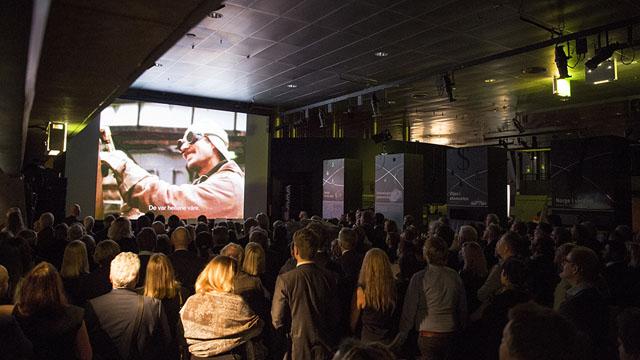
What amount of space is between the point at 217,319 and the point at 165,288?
25.2 inches

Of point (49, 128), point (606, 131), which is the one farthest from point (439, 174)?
point (49, 128)

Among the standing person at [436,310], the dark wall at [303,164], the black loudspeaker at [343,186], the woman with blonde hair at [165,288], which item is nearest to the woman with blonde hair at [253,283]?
the woman with blonde hair at [165,288]

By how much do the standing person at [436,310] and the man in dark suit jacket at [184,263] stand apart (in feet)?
6.38

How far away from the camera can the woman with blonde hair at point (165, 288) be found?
2.99 m

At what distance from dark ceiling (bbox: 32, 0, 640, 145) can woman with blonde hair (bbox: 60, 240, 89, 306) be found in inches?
67.5

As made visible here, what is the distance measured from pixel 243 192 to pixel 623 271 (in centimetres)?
1051

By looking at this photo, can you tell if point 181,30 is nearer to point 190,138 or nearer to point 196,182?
point 196,182

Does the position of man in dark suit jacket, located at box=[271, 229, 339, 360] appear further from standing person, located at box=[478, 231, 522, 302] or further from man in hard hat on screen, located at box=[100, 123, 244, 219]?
man in hard hat on screen, located at box=[100, 123, 244, 219]

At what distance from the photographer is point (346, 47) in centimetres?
811

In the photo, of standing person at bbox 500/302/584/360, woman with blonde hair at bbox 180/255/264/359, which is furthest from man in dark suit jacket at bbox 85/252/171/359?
standing person at bbox 500/302/584/360

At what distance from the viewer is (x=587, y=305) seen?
8.92 feet

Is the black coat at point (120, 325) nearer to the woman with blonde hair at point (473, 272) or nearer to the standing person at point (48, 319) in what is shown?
the standing person at point (48, 319)

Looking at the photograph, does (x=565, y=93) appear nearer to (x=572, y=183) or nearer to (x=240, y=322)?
(x=572, y=183)

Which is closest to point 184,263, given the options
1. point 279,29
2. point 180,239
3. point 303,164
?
point 180,239
